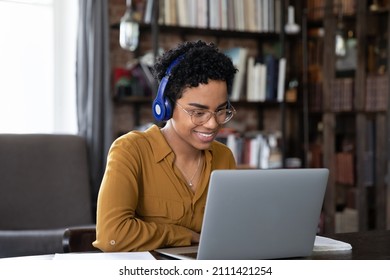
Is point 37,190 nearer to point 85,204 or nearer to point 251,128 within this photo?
point 85,204

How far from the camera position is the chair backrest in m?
3.30

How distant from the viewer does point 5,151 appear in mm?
3354

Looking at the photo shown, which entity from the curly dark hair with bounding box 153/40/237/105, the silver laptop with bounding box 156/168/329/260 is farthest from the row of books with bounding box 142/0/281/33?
the silver laptop with bounding box 156/168/329/260

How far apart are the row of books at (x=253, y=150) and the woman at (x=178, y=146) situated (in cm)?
230

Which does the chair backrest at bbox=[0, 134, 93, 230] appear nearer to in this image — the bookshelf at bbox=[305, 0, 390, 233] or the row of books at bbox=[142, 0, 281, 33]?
the row of books at bbox=[142, 0, 281, 33]

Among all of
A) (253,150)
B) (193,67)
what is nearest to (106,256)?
(193,67)

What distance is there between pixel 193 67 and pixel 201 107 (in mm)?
122

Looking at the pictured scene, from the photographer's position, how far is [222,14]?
14.1 feet

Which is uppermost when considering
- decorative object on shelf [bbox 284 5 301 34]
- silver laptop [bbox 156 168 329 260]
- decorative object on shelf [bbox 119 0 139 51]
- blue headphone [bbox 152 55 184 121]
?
decorative object on shelf [bbox 284 5 301 34]

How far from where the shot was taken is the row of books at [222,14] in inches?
162

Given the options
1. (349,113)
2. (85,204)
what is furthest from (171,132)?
(349,113)

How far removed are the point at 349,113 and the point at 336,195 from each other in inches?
23.0

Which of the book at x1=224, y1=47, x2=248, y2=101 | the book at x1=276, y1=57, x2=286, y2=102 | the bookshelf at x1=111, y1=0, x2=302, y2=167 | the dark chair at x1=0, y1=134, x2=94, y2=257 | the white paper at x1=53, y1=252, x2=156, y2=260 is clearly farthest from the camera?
the book at x1=276, y1=57, x2=286, y2=102

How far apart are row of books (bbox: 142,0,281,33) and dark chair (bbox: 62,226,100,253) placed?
7.67ft
